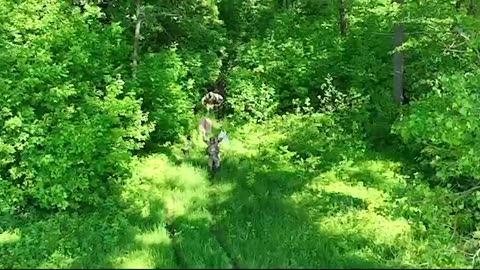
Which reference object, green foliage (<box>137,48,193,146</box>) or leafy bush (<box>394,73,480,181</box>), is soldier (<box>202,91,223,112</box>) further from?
leafy bush (<box>394,73,480,181</box>)

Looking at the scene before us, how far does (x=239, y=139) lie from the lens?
11102mm

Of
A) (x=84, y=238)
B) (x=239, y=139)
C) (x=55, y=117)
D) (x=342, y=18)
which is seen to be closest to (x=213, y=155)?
(x=239, y=139)

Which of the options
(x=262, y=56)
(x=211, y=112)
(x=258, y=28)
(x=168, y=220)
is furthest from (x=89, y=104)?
(x=258, y=28)

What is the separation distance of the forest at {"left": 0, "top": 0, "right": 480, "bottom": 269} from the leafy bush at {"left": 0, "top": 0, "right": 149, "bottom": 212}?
3 cm

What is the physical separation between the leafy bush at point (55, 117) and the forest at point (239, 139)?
26 millimetres

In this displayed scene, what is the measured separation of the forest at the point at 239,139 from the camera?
6543mm

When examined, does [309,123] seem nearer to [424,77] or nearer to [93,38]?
[424,77]

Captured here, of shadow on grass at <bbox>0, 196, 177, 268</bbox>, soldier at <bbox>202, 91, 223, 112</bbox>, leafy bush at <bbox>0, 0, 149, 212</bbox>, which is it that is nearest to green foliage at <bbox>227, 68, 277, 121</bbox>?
soldier at <bbox>202, 91, 223, 112</bbox>

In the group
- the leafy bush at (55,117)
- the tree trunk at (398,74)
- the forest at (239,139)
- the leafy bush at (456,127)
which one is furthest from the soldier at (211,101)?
the leafy bush at (456,127)

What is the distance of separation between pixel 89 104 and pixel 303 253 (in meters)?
4.60

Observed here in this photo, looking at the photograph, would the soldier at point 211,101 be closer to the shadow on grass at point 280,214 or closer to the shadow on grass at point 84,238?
the shadow on grass at point 280,214

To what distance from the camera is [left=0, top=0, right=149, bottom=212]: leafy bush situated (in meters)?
8.43

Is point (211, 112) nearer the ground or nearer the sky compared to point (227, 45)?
nearer the ground

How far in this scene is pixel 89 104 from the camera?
9.10m
